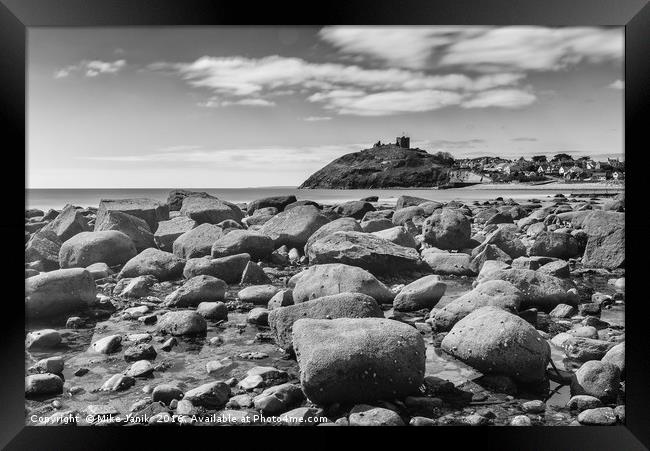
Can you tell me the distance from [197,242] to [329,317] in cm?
256

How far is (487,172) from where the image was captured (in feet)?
13.0

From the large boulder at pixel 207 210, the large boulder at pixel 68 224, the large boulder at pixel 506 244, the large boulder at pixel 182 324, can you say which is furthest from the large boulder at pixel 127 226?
the large boulder at pixel 506 244

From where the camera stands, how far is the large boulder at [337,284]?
12.9 ft

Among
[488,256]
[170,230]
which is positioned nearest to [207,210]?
[170,230]

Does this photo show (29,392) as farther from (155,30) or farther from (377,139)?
(377,139)

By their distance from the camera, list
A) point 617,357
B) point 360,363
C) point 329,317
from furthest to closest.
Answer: point 329,317, point 617,357, point 360,363

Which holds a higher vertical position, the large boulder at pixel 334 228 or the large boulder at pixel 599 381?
the large boulder at pixel 334 228

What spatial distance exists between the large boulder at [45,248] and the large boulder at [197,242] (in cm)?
122

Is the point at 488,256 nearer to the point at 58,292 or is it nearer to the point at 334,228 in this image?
the point at 334,228

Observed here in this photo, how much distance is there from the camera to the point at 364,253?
184 inches

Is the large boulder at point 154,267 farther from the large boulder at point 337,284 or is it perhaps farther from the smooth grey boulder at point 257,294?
the large boulder at point 337,284

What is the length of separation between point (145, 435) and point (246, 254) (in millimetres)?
2323

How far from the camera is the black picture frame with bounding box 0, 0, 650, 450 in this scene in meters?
2.65

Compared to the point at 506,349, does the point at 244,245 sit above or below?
above
